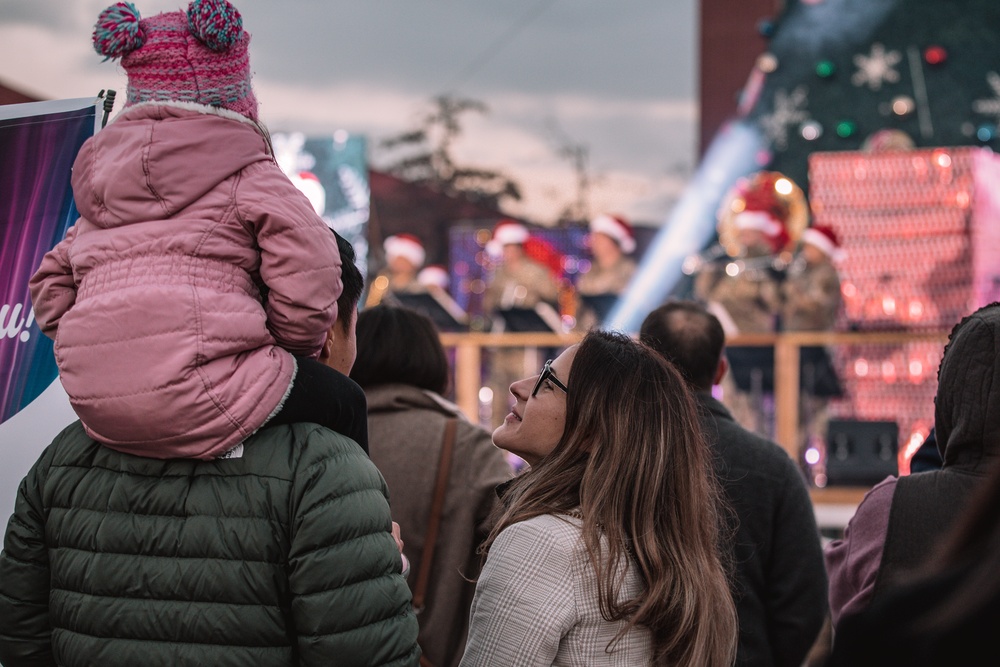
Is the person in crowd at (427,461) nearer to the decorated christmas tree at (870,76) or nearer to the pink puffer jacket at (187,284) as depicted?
the pink puffer jacket at (187,284)

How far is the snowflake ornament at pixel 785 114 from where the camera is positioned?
567 inches

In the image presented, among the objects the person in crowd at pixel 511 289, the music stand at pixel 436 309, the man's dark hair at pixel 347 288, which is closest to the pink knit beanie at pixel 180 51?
the man's dark hair at pixel 347 288

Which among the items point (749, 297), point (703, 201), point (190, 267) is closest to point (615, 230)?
point (749, 297)

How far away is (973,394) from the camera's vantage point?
7.49 ft

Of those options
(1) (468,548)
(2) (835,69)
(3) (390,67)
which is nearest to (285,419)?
(1) (468,548)

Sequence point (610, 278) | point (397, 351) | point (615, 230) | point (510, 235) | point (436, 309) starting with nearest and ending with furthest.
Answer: point (397, 351) → point (436, 309) → point (610, 278) → point (615, 230) → point (510, 235)

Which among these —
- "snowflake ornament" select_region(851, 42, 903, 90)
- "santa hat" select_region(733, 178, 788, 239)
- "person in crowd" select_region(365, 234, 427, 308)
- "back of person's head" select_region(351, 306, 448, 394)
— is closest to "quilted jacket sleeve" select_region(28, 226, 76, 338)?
"back of person's head" select_region(351, 306, 448, 394)

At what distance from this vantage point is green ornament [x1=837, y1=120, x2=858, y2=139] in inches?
554

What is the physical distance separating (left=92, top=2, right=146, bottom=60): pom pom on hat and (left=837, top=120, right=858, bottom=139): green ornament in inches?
528

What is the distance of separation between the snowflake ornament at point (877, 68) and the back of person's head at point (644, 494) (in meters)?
13.5

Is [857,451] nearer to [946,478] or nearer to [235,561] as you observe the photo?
[946,478]

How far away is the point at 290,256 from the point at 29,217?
34.2 inches

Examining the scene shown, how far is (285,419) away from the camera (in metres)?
1.81

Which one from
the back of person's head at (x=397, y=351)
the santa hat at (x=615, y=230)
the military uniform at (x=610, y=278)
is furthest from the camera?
the santa hat at (x=615, y=230)
